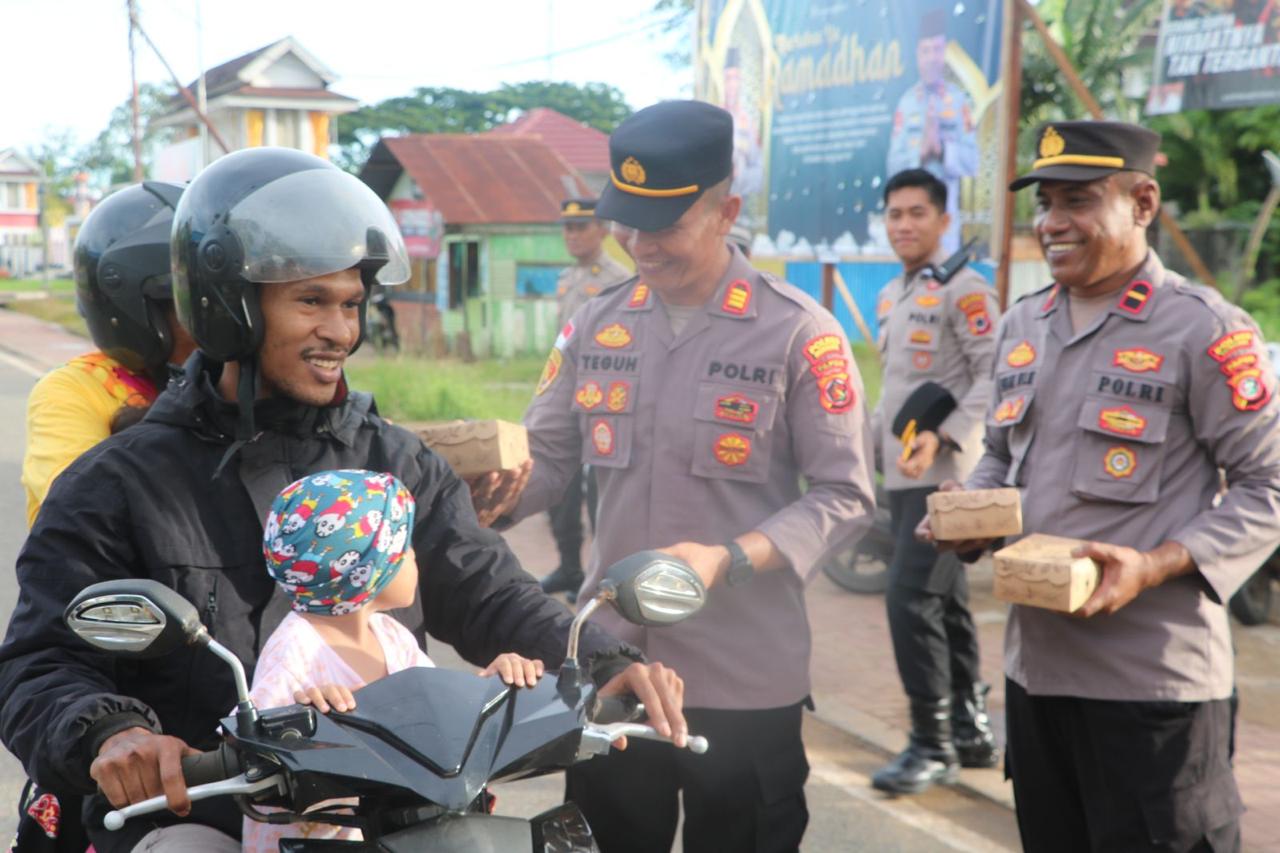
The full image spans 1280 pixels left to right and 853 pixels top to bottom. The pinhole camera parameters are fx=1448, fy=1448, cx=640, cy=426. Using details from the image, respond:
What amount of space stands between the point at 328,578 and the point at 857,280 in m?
10.2

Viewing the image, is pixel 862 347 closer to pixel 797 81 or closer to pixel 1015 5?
pixel 797 81

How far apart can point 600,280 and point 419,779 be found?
7.78 m

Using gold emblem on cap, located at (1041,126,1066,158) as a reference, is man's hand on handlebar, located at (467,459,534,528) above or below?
below

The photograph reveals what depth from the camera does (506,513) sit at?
3.50 meters

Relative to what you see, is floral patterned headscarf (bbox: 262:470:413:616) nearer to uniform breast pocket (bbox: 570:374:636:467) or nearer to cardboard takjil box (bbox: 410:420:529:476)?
cardboard takjil box (bbox: 410:420:529:476)

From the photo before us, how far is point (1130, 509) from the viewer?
327 centimetres

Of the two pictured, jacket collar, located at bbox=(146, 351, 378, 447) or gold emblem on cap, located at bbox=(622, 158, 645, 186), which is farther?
gold emblem on cap, located at bbox=(622, 158, 645, 186)

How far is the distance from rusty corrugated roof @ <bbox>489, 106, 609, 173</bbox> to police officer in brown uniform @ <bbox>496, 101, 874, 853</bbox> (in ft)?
132

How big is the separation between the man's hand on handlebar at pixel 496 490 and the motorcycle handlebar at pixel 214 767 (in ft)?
5.01

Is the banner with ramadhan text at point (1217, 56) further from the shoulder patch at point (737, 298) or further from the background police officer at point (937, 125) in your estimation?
the shoulder patch at point (737, 298)

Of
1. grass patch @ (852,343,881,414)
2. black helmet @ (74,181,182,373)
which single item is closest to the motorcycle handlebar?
black helmet @ (74,181,182,373)

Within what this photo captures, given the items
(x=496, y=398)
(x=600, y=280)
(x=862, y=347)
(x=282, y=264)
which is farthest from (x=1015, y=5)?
(x=496, y=398)

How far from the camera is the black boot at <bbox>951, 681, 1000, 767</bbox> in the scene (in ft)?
17.5

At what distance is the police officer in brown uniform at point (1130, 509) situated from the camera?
3154 mm
